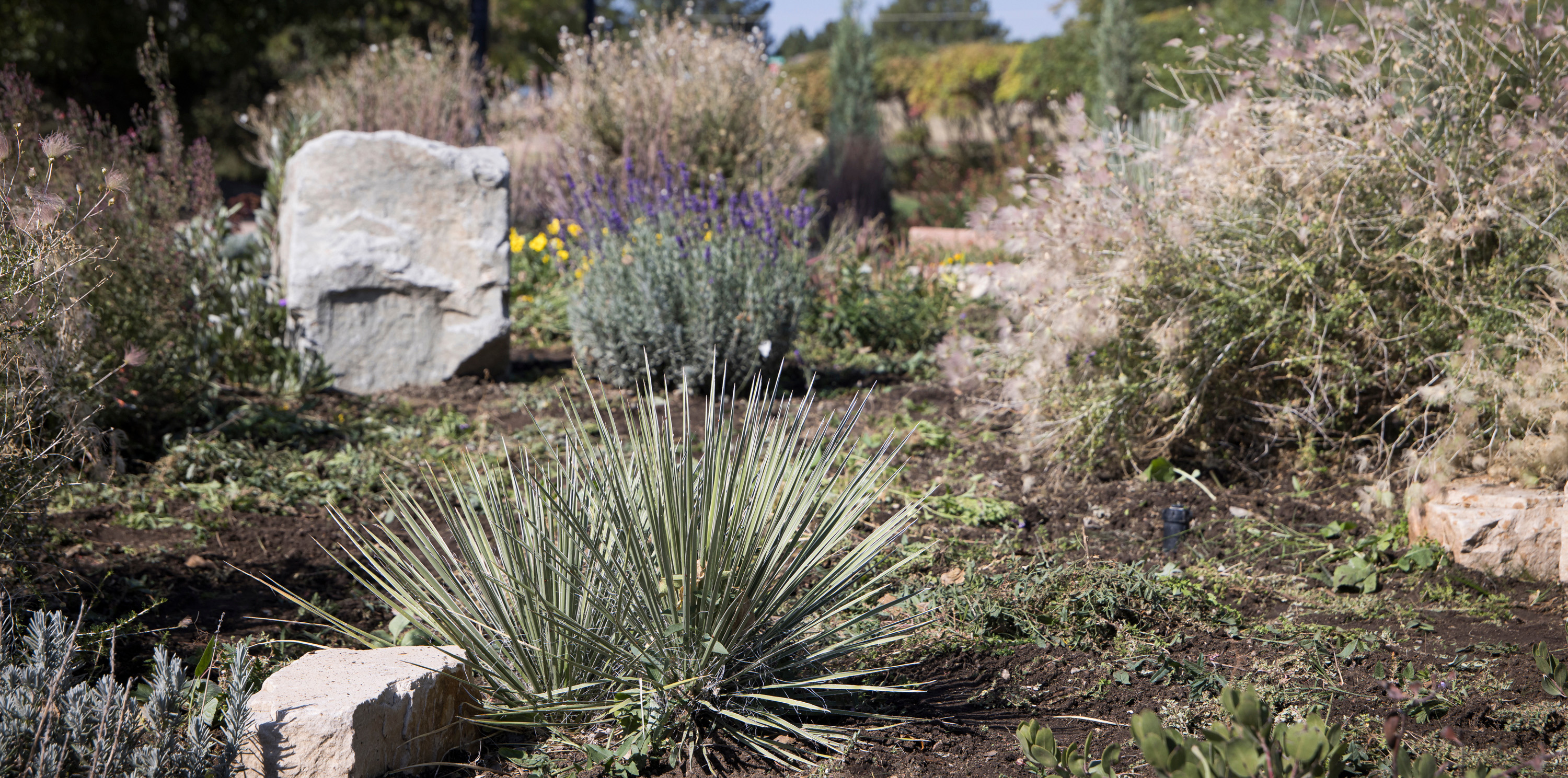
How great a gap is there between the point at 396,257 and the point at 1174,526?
3.94 metres

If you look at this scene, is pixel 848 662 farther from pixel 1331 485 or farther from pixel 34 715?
pixel 1331 485

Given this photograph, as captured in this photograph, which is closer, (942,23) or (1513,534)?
(1513,534)

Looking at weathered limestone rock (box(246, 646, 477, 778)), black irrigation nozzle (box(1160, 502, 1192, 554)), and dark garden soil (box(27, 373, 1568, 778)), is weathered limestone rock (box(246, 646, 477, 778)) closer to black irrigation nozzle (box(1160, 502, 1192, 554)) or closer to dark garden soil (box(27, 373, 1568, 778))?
dark garden soil (box(27, 373, 1568, 778))

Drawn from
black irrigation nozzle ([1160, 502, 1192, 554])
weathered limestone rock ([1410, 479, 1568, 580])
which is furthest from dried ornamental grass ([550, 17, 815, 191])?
weathered limestone rock ([1410, 479, 1568, 580])

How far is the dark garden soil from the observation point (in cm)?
204

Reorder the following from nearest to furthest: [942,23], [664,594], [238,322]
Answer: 1. [664,594]
2. [238,322]
3. [942,23]

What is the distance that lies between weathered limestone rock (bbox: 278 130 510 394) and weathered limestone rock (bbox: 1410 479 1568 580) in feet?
13.8

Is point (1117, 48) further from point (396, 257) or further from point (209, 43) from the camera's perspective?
point (209, 43)

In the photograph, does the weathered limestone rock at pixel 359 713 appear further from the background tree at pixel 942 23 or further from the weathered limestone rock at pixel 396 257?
the background tree at pixel 942 23

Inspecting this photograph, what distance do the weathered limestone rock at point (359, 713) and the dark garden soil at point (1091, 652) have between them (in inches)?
6.4

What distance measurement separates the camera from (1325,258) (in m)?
3.29

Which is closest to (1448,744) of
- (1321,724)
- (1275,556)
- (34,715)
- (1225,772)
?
(1321,724)

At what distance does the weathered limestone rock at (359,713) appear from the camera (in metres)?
1.77

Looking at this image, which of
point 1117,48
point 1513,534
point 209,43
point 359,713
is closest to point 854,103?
point 1117,48
